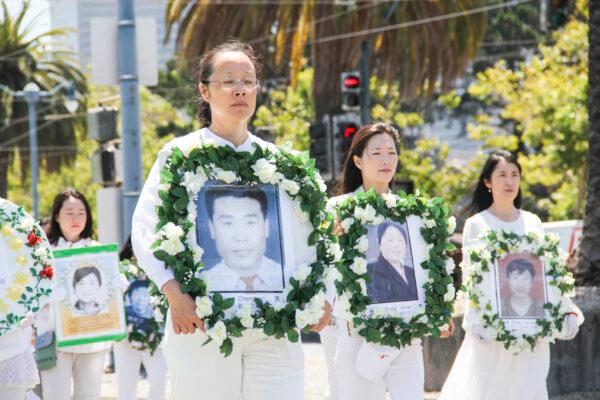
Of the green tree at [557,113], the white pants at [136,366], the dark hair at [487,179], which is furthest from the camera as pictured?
the green tree at [557,113]

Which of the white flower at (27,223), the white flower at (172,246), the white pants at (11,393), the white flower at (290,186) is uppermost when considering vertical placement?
the white flower at (290,186)

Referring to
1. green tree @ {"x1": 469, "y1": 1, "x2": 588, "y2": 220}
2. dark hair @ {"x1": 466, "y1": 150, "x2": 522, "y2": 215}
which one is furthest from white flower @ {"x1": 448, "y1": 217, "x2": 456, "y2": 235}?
green tree @ {"x1": 469, "y1": 1, "x2": 588, "y2": 220}

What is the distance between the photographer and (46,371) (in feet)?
32.1

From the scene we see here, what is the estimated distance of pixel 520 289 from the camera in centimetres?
902

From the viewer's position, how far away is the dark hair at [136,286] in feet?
36.1

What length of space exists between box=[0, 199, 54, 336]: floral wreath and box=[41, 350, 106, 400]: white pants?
107 inches

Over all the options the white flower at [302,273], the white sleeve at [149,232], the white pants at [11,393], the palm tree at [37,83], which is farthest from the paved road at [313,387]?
the palm tree at [37,83]

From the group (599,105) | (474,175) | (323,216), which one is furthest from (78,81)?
(323,216)

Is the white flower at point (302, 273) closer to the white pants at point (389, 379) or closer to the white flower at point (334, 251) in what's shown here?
the white flower at point (334, 251)

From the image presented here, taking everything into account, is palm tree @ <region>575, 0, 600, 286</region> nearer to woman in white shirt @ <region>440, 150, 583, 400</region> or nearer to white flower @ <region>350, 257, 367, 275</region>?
woman in white shirt @ <region>440, 150, 583, 400</region>

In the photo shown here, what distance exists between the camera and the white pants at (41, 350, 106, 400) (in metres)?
9.71

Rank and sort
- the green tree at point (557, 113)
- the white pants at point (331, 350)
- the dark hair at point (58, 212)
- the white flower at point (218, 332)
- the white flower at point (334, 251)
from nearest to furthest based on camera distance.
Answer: the white flower at point (218, 332) → the white flower at point (334, 251) → the white pants at point (331, 350) → the dark hair at point (58, 212) → the green tree at point (557, 113)

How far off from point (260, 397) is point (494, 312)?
3747 millimetres

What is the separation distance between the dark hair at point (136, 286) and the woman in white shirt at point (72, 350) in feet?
2.05
